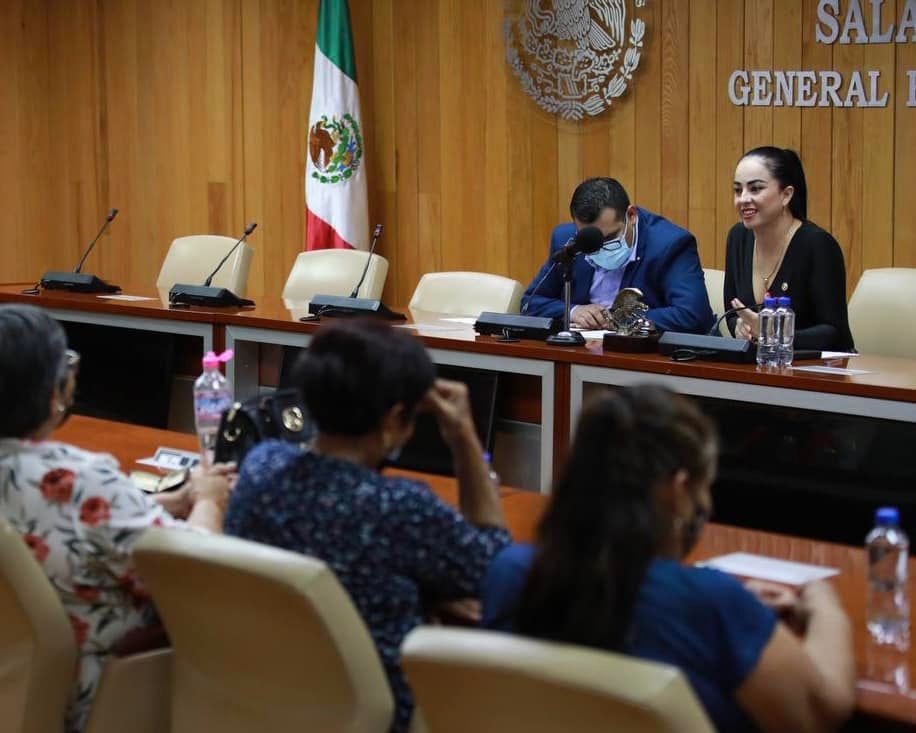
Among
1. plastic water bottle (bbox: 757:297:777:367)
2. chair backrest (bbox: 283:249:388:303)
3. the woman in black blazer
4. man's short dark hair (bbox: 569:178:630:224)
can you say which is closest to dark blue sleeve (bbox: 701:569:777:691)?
plastic water bottle (bbox: 757:297:777:367)

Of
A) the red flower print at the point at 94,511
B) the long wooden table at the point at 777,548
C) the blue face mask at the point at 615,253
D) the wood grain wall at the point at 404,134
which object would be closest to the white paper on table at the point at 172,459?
the long wooden table at the point at 777,548

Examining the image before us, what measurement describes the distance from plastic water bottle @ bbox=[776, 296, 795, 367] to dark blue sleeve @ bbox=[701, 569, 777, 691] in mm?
2355

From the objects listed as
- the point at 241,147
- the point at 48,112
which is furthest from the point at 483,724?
the point at 48,112

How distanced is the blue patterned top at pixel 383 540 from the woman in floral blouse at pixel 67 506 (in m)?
0.29

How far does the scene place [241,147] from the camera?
8102 mm

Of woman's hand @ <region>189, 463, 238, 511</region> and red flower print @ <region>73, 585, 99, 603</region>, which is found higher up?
woman's hand @ <region>189, 463, 238, 511</region>

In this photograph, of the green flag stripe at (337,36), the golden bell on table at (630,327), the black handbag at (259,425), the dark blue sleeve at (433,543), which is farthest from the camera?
the green flag stripe at (337,36)

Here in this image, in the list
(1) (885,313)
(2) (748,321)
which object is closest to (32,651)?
(2) (748,321)

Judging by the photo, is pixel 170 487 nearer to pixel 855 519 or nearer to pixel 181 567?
pixel 181 567

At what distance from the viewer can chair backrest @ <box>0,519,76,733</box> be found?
2.16 meters

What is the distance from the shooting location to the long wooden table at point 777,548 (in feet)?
5.91

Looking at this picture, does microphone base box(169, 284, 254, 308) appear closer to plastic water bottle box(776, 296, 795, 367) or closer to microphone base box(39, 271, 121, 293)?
microphone base box(39, 271, 121, 293)

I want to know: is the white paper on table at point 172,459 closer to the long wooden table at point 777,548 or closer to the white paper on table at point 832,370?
the long wooden table at point 777,548

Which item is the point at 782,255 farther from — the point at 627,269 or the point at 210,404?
the point at 210,404
